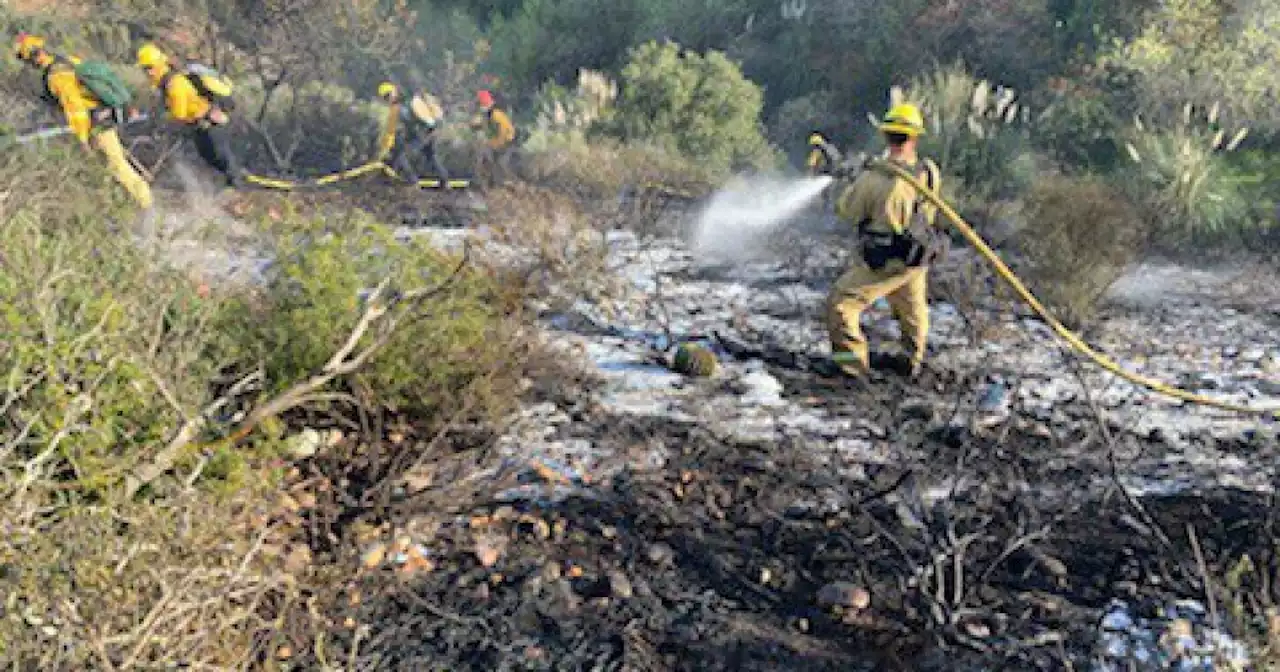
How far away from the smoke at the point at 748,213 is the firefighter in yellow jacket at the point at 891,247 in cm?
250

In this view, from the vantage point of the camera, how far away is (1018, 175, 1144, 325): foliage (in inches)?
214

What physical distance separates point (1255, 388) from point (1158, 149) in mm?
3204

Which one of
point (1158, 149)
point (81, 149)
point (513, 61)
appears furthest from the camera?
point (513, 61)

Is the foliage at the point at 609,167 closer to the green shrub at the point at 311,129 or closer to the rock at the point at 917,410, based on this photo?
the green shrub at the point at 311,129

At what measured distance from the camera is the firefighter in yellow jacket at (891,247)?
4477 millimetres

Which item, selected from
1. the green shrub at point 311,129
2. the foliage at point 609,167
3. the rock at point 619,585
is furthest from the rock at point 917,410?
the green shrub at point 311,129

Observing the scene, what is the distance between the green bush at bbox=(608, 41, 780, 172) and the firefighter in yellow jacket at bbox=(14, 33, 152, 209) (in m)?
5.19

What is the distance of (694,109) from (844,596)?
7932 millimetres

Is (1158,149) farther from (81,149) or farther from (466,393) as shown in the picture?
(81,149)

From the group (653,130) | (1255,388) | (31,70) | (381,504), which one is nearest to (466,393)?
(381,504)

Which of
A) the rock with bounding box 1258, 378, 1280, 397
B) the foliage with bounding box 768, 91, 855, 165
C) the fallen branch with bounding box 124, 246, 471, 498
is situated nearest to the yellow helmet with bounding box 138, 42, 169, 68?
the fallen branch with bounding box 124, 246, 471, 498

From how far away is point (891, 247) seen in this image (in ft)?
14.9

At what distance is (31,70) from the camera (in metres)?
9.94

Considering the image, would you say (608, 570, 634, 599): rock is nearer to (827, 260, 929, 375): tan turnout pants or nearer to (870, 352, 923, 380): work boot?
(827, 260, 929, 375): tan turnout pants
